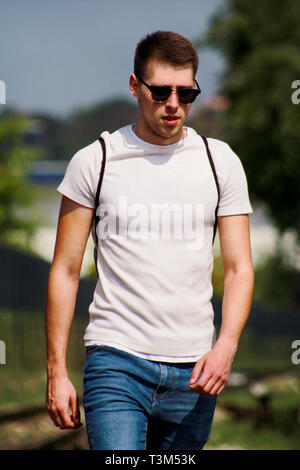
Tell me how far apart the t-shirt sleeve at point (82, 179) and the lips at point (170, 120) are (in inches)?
12.0

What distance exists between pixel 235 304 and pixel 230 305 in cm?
2

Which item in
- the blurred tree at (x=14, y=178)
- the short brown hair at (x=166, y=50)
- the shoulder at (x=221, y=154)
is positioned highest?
the short brown hair at (x=166, y=50)

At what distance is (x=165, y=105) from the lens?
309cm

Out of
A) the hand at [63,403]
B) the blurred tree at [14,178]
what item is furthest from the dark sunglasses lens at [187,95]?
the blurred tree at [14,178]

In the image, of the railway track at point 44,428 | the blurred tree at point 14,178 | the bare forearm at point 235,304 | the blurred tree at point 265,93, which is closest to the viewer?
the bare forearm at point 235,304

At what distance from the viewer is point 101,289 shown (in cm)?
312

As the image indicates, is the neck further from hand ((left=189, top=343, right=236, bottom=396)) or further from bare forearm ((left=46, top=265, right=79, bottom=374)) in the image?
hand ((left=189, top=343, right=236, bottom=396))

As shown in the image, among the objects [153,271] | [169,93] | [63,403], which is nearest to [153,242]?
[153,271]

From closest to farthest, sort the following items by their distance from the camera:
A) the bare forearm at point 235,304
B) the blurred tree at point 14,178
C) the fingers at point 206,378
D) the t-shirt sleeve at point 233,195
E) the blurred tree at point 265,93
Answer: the fingers at point 206,378 < the bare forearm at point 235,304 < the t-shirt sleeve at point 233,195 < the blurred tree at point 14,178 < the blurred tree at point 265,93

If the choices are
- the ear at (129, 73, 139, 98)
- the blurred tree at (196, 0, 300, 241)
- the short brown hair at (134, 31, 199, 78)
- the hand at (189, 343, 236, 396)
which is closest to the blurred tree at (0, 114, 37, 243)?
the blurred tree at (196, 0, 300, 241)

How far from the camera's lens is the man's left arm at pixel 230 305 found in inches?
116

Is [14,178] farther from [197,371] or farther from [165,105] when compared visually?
[197,371]

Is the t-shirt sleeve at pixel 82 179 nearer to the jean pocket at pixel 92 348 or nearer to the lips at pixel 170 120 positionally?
the lips at pixel 170 120

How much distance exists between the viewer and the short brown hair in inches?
122
